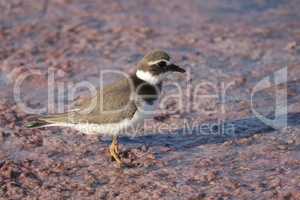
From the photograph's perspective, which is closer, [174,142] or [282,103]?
[174,142]

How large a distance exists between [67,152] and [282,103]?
3439 millimetres

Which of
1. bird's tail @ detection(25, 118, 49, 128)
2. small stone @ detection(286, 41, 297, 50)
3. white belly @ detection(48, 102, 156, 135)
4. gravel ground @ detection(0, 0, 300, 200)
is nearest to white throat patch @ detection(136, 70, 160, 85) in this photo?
white belly @ detection(48, 102, 156, 135)

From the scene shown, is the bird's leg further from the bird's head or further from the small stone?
the small stone

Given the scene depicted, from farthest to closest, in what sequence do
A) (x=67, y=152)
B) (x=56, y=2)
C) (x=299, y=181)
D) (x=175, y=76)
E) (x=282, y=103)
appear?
(x=56, y=2), (x=175, y=76), (x=282, y=103), (x=67, y=152), (x=299, y=181)

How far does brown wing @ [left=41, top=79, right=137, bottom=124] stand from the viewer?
7590 millimetres

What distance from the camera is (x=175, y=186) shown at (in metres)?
7.04

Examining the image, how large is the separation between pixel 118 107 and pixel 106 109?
176mm

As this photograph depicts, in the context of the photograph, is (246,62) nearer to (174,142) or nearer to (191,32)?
(191,32)

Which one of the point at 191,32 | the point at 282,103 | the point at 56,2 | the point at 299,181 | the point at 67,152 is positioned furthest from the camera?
the point at 56,2

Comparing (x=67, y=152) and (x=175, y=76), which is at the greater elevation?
(x=175, y=76)

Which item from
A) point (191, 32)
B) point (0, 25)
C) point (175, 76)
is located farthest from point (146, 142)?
point (0, 25)

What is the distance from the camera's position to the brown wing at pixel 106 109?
299 inches

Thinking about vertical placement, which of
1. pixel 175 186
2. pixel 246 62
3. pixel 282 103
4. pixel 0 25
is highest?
pixel 0 25

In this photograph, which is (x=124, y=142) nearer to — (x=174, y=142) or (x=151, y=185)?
(x=174, y=142)
